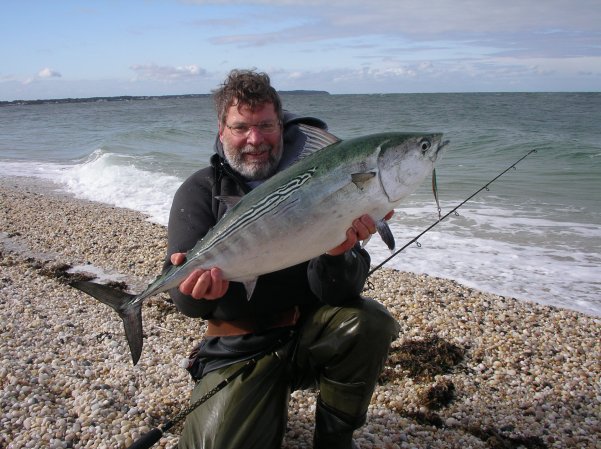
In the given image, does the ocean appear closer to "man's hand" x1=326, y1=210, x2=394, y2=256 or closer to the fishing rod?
the fishing rod

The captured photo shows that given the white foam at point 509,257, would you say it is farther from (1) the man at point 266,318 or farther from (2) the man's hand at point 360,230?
(2) the man's hand at point 360,230

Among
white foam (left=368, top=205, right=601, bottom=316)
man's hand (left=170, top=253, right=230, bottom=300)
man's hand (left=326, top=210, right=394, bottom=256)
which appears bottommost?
white foam (left=368, top=205, right=601, bottom=316)

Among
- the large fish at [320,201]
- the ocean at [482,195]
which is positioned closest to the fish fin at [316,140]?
the large fish at [320,201]

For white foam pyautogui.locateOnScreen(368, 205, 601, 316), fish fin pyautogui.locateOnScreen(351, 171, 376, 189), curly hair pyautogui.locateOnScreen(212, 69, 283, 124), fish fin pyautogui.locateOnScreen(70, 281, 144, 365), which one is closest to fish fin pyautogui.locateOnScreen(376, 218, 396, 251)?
fish fin pyautogui.locateOnScreen(351, 171, 376, 189)

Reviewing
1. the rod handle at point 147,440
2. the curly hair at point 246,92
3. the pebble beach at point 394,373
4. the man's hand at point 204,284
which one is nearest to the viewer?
the man's hand at point 204,284

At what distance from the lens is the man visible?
10.6ft

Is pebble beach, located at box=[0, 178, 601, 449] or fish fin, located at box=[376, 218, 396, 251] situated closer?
fish fin, located at box=[376, 218, 396, 251]

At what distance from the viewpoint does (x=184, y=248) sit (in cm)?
348

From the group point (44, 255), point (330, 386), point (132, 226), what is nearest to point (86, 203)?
point (132, 226)

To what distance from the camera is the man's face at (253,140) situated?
11.8 ft

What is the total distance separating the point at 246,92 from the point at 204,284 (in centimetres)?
138

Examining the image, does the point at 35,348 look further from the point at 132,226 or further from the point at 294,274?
the point at 132,226

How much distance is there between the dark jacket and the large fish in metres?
0.42

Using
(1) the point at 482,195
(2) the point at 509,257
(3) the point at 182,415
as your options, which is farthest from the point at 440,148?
(1) the point at 482,195
